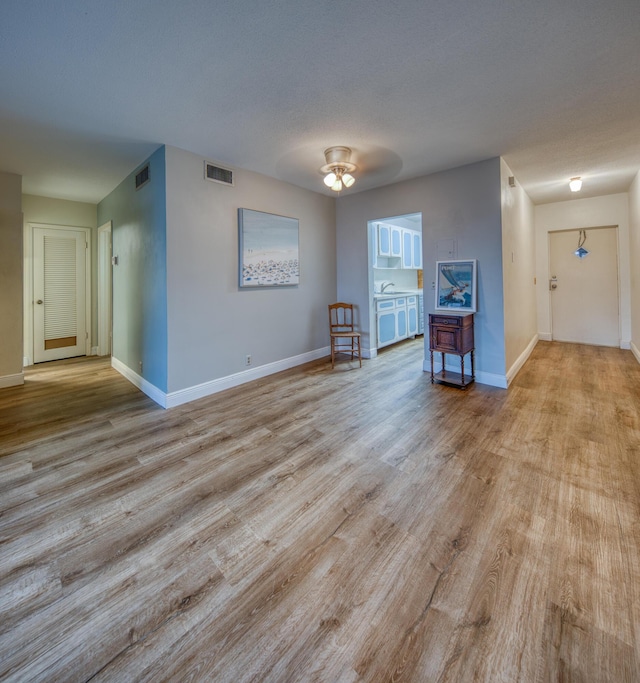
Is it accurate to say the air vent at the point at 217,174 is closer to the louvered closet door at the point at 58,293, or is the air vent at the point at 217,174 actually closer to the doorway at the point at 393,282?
the doorway at the point at 393,282

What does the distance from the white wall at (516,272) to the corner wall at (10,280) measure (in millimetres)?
5858

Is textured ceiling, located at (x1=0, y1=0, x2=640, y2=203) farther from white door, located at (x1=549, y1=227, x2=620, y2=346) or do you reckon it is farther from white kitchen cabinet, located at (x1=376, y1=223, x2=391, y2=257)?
white door, located at (x1=549, y1=227, x2=620, y2=346)

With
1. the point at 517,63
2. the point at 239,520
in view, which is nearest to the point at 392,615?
the point at 239,520

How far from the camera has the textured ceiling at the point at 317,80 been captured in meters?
1.73

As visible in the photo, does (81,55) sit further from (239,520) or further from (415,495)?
(415,495)

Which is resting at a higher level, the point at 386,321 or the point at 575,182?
the point at 575,182

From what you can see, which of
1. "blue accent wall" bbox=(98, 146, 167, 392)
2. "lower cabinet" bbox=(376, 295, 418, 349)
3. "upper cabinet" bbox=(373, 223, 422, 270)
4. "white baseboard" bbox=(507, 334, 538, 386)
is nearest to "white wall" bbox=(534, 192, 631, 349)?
"white baseboard" bbox=(507, 334, 538, 386)

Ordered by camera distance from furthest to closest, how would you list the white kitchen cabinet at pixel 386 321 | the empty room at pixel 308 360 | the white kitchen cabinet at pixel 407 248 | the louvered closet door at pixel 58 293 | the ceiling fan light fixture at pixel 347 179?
the white kitchen cabinet at pixel 407 248 < the white kitchen cabinet at pixel 386 321 < the louvered closet door at pixel 58 293 < the ceiling fan light fixture at pixel 347 179 < the empty room at pixel 308 360

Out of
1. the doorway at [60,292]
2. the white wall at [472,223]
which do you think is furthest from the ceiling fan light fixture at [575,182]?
the doorway at [60,292]

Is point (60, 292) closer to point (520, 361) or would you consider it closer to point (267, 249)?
point (267, 249)

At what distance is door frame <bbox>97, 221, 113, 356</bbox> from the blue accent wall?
2.24 feet

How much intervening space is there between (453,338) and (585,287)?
410 cm

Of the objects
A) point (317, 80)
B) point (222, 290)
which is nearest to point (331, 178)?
point (317, 80)

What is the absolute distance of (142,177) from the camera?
3.73 m
